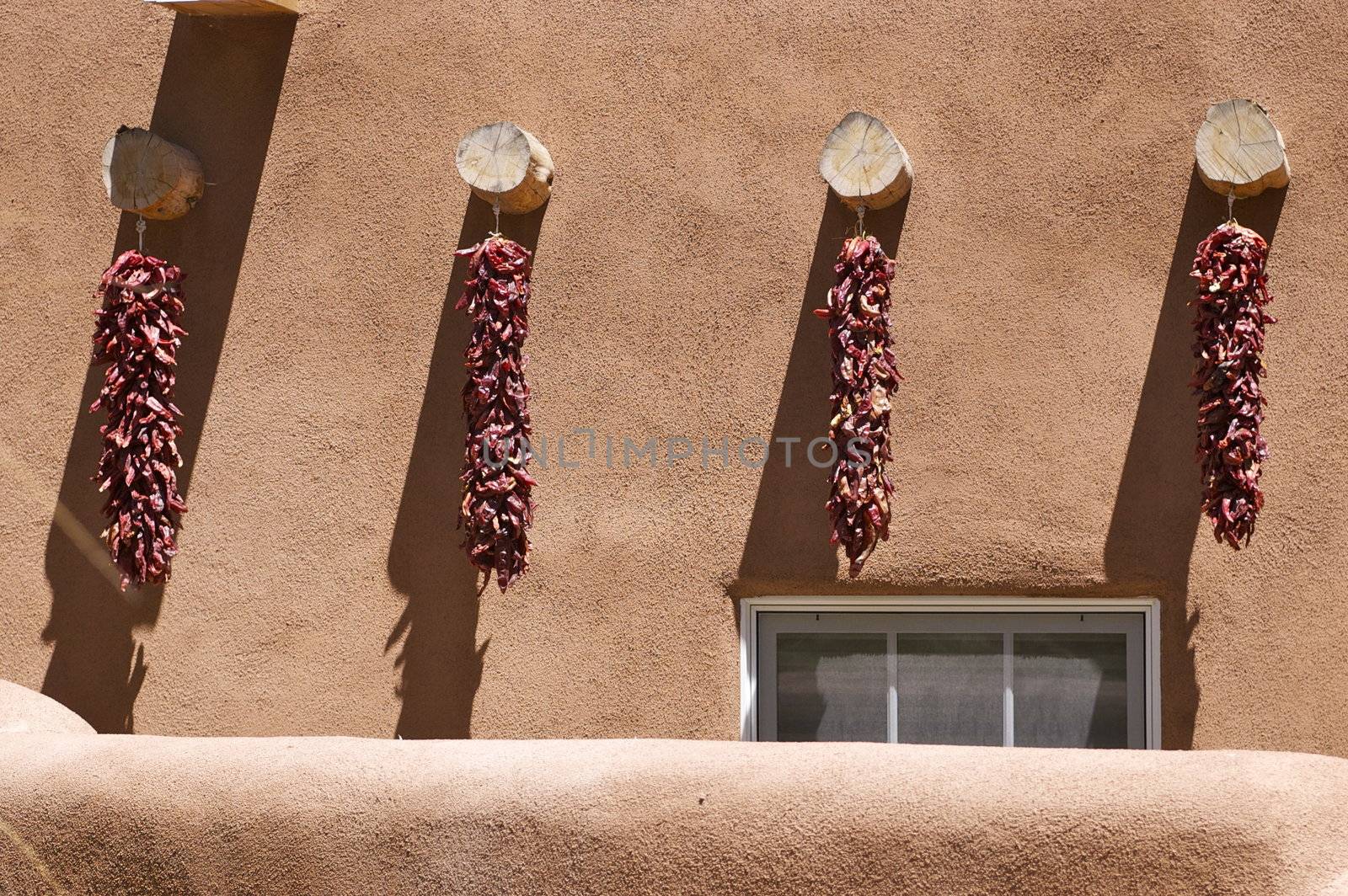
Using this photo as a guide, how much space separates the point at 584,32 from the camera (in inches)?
205

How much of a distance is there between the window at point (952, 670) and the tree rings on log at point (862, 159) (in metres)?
1.48

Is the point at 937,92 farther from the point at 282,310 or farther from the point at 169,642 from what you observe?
the point at 169,642

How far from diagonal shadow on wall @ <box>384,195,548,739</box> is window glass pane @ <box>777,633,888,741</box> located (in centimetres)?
114

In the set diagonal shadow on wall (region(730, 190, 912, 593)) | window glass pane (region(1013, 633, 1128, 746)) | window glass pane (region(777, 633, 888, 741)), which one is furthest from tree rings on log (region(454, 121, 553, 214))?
window glass pane (region(1013, 633, 1128, 746))

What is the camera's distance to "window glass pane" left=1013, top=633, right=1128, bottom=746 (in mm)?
4820

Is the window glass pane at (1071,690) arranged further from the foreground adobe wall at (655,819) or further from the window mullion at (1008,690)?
the foreground adobe wall at (655,819)

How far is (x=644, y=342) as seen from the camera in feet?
16.7

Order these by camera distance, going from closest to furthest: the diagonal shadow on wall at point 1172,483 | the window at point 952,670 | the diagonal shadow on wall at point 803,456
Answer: the diagonal shadow on wall at point 1172,483
the window at point 952,670
the diagonal shadow on wall at point 803,456

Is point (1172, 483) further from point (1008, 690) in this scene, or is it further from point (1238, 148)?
point (1238, 148)

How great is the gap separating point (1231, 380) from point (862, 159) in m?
1.44

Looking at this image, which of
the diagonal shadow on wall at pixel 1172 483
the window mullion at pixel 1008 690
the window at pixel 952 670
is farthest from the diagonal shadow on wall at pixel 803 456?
the diagonal shadow on wall at pixel 1172 483

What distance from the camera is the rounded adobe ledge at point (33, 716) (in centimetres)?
447

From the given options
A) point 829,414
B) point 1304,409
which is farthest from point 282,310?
point 1304,409

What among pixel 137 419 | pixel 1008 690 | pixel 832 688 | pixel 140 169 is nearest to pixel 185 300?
pixel 140 169
